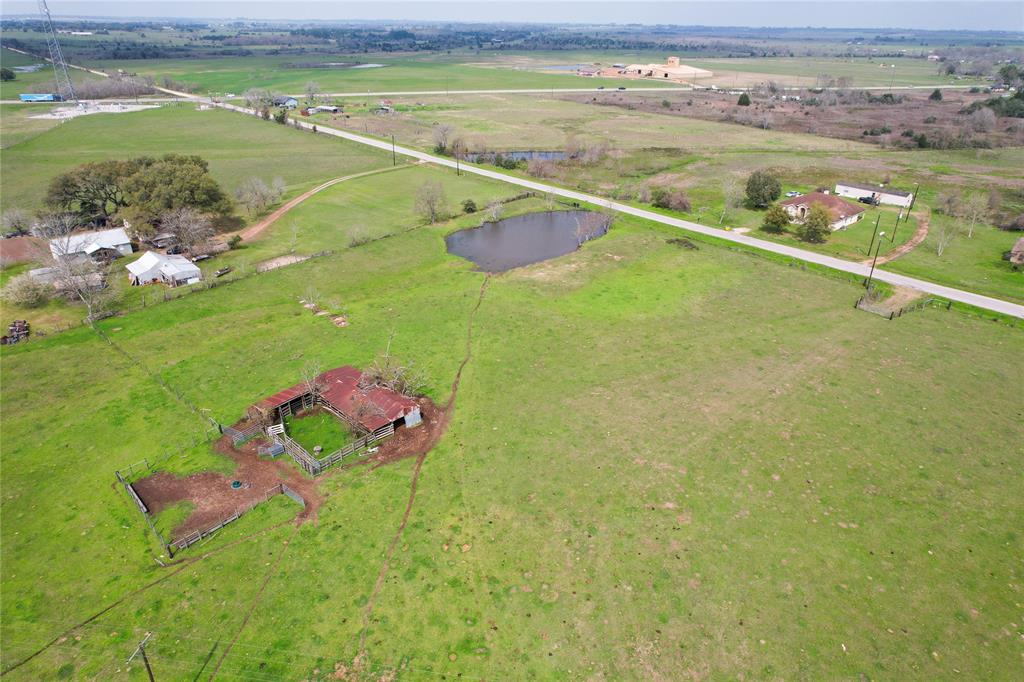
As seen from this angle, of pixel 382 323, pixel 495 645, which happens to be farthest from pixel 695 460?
pixel 382 323

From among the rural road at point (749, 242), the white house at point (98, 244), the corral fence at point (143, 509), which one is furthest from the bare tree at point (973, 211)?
the white house at point (98, 244)

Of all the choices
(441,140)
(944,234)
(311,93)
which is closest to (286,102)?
(311,93)

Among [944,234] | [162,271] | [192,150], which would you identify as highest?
[192,150]

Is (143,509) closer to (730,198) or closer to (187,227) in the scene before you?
(187,227)

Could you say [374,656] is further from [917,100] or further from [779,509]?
[917,100]

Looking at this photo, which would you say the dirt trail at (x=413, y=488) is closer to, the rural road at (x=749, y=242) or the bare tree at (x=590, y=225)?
the bare tree at (x=590, y=225)
